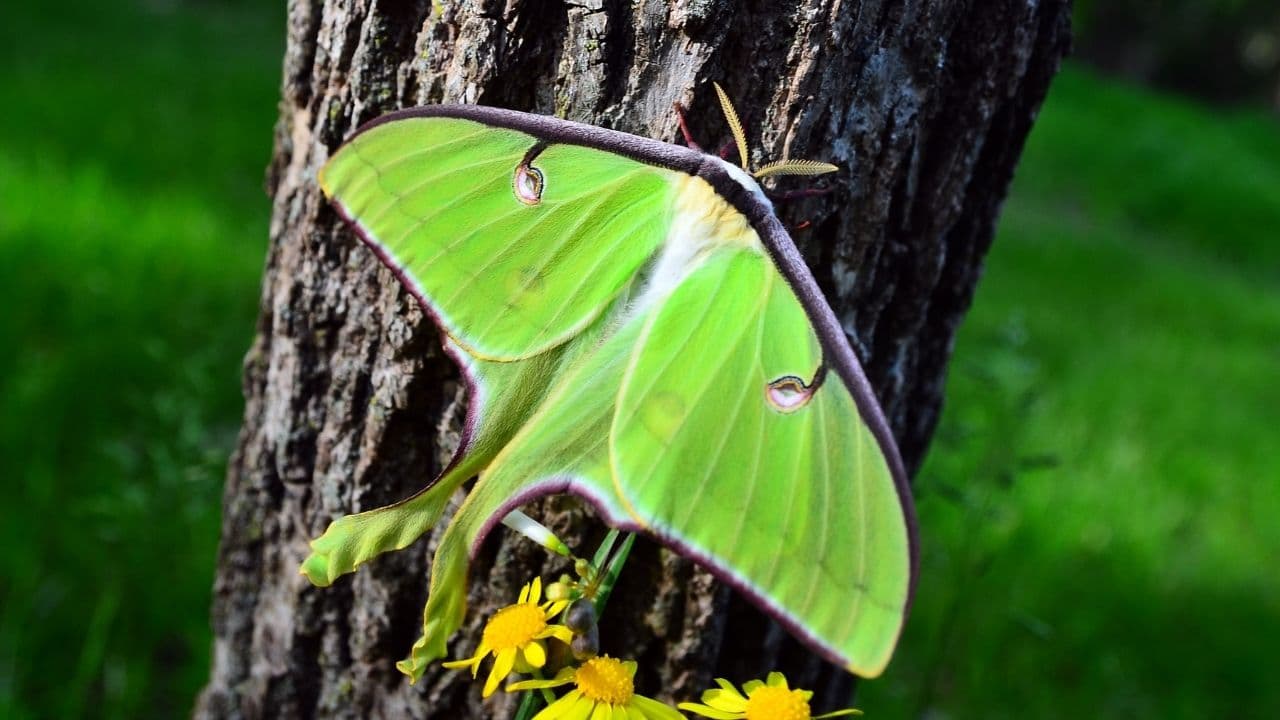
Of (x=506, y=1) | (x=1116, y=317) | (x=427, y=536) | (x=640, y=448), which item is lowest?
(x=1116, y=317)

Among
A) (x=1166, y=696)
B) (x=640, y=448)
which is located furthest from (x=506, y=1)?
(x=1166, y=696)

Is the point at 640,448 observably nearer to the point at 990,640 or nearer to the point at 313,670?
the point at 313,670

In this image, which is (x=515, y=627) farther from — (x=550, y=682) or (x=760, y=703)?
(x=760, y=703)

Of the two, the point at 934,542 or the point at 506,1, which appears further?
the point at 934,542

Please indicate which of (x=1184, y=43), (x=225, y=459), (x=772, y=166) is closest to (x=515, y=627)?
(x=772, y=166)

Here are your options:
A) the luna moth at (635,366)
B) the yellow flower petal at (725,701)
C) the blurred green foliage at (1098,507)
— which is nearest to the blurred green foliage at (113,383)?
the luna moth at (635,366)

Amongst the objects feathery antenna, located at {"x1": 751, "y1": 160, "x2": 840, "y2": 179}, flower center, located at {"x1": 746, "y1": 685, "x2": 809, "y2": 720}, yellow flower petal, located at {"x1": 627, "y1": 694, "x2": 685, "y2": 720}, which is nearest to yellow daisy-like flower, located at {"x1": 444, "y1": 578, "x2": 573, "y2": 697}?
yellow flower petal, located at {"x1": 627, "y1": 694, "x2": 685, "y2": 720}
